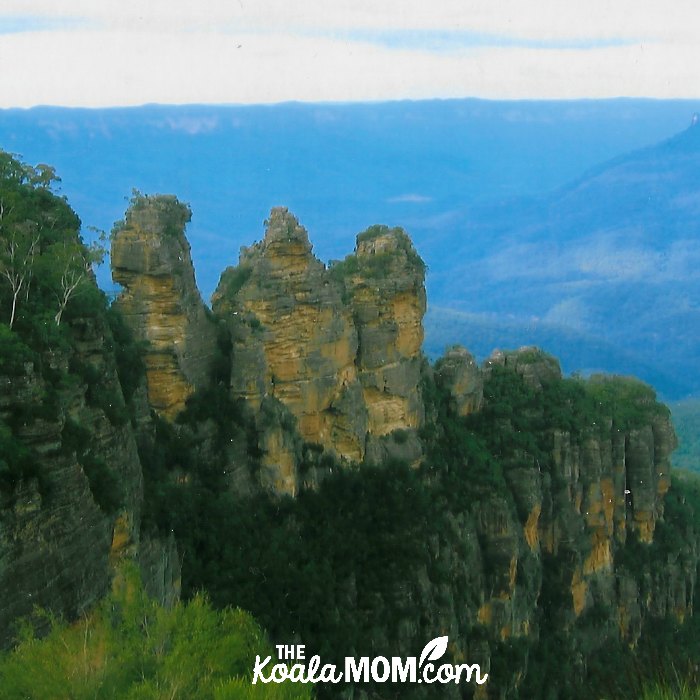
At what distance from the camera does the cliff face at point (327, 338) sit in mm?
23469

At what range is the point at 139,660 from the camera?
12.3 meters

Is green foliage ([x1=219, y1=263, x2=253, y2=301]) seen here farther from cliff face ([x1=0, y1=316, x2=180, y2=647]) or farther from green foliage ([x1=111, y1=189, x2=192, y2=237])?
cliff face ([x1=0, y1=316, x2=180, y2=647])

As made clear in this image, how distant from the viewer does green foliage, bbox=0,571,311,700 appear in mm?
11594

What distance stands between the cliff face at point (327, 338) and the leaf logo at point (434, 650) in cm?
453

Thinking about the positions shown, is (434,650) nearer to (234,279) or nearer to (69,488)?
(234,279)

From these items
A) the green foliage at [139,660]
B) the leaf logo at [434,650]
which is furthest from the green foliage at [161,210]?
the leaf logo at [434,650]

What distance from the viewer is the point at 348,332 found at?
2530 cm

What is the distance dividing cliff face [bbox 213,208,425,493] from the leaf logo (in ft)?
14.9

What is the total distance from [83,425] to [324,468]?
9768 millimetres

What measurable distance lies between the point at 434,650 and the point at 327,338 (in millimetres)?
7311

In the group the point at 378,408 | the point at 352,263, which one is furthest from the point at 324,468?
the point at 352,263

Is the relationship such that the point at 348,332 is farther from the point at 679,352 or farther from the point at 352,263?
the point at 679,352

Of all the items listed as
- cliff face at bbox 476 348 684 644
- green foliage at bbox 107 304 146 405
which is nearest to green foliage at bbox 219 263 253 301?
green foliage at bbox 107 304 146 405

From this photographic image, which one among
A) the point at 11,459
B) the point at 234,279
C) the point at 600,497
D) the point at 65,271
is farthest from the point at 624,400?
the point at 11,459
